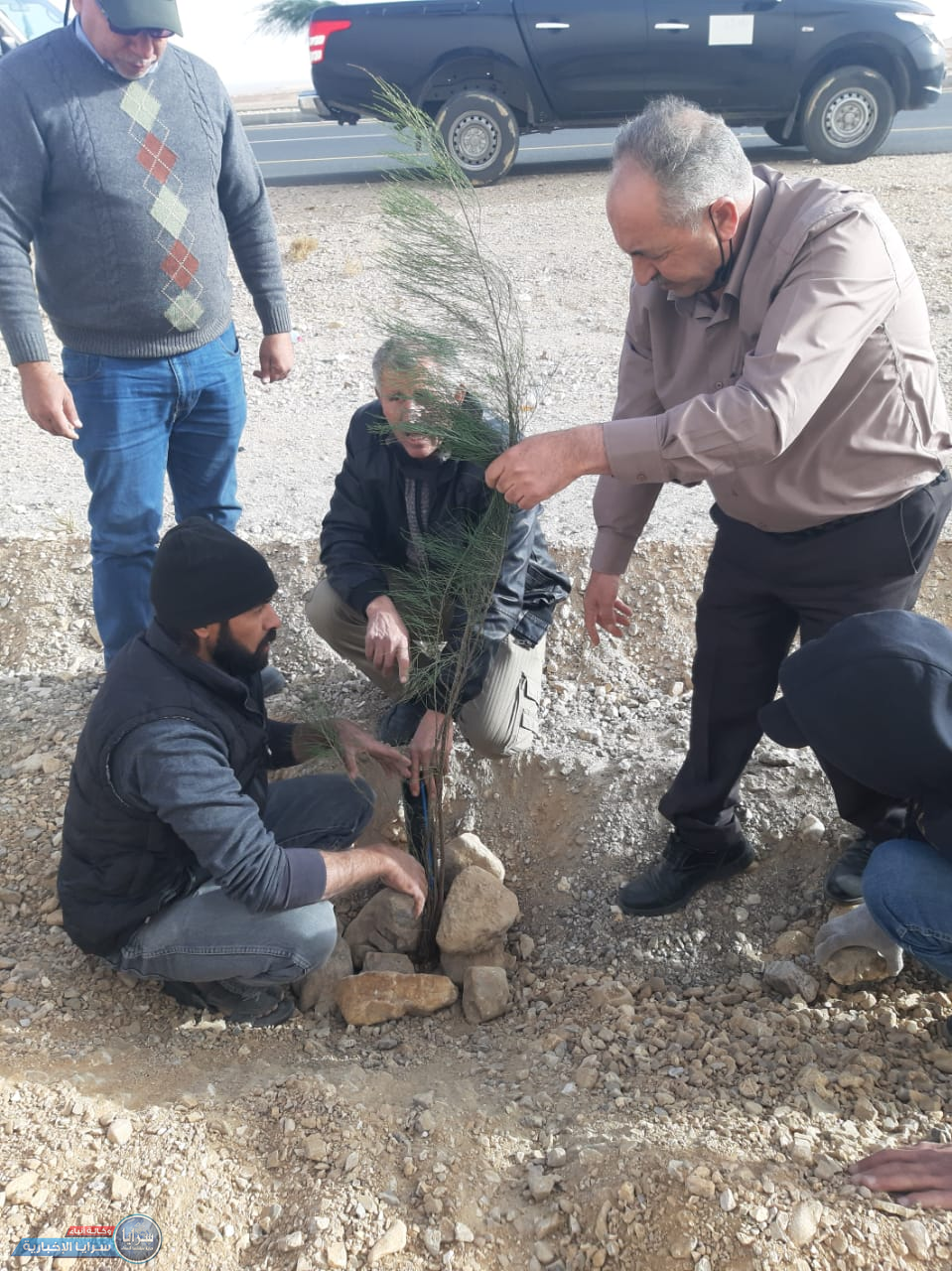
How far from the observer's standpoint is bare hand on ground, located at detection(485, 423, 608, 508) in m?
1.99

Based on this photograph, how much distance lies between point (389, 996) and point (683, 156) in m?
2.16

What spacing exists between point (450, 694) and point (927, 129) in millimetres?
11418

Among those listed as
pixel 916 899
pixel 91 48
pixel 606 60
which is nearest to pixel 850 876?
pixel 916 899

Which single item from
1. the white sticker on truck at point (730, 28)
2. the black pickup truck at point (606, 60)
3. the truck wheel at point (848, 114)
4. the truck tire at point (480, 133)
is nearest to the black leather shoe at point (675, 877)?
the truck tire at point (480, 133)

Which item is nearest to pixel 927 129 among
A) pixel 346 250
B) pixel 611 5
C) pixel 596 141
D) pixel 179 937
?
pixel 596 141

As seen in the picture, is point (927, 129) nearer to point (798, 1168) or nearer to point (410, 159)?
point (410, 159)

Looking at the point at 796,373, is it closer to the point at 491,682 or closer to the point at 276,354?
the point at 491,682

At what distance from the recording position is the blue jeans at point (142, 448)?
10.3 ft

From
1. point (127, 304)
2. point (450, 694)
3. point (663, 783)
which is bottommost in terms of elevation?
point (663, 783)

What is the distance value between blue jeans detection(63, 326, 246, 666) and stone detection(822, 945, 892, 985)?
231cm

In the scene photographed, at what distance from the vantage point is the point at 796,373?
6.47ft

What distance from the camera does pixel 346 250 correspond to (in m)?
8.05

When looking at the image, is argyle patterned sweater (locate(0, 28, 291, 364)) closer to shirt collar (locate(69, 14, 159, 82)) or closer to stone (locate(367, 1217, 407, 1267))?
shirt collar (locate(69, 14, 159, 82))

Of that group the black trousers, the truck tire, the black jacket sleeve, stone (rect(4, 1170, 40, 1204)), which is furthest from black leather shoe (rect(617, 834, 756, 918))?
the truck tire
